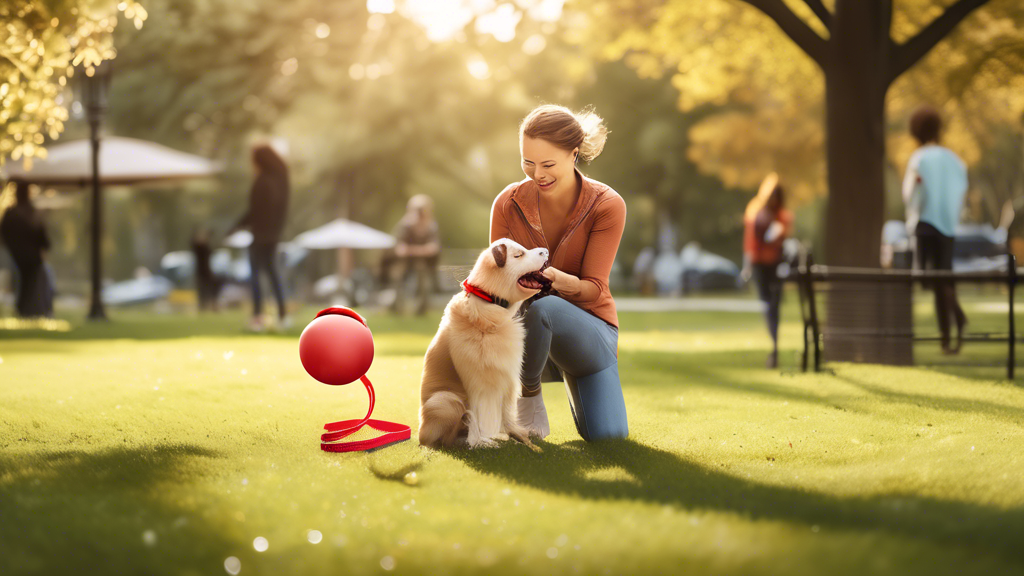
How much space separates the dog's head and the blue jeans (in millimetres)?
262

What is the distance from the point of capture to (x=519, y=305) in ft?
14.2

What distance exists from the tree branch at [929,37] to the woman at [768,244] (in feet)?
5.33

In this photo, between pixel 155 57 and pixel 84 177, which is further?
pixel 155 57

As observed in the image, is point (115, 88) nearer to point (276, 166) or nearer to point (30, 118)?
point (276, 166)

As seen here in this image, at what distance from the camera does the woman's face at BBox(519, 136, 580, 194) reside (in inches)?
173

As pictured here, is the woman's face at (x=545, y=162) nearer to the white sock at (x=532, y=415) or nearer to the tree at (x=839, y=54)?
the white sock at (x=532, y=415)

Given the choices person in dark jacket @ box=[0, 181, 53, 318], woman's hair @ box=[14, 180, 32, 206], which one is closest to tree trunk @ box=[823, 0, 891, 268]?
person in dark jacket @ box=[0, 181, 53, 318]

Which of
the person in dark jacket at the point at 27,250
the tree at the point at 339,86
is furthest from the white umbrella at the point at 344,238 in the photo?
the person in dark jacket at the point at 27,250

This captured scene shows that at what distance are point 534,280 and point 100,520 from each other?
2.08 metres

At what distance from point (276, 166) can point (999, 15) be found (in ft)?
32.7

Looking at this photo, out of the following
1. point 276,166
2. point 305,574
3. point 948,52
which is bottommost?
point 305,574

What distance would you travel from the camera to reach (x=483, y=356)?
4148mm

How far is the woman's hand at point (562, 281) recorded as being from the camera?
4.26 m

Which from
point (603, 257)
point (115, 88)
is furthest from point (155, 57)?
point (603, 257)
